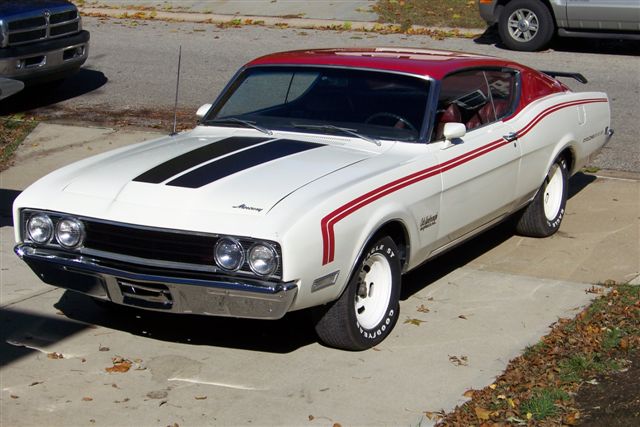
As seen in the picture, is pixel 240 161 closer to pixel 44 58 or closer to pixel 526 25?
pixel 44 58

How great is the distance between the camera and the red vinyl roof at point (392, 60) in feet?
22.8

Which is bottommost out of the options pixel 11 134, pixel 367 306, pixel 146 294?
pixel 11 134

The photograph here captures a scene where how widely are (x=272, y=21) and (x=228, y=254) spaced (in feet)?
42.7

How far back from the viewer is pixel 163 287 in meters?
5.61

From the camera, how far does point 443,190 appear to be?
6535mm

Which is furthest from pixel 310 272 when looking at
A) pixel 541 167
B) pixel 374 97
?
pixel 541 167

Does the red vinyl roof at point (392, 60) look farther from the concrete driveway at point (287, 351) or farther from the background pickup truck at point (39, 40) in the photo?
the background pickup truck at point (39, 40)

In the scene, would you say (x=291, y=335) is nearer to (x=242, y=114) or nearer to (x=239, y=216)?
(x=239, y=216)

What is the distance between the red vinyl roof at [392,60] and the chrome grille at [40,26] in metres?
5.50

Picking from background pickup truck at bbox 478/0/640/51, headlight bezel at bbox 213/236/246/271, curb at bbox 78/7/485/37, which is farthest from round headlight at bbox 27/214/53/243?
curb at bbox 78/7/485/37

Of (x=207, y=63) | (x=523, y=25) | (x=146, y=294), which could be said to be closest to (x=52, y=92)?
(x=207, y=63)

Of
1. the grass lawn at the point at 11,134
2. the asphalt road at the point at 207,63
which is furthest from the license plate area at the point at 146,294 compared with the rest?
the asphalt road at the point at 207,63

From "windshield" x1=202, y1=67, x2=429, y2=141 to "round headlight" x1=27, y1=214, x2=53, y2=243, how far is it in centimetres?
164

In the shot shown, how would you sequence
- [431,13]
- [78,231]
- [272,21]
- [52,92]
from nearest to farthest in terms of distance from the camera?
[78,231] → [52,92] → [431,13] → [272,21]
